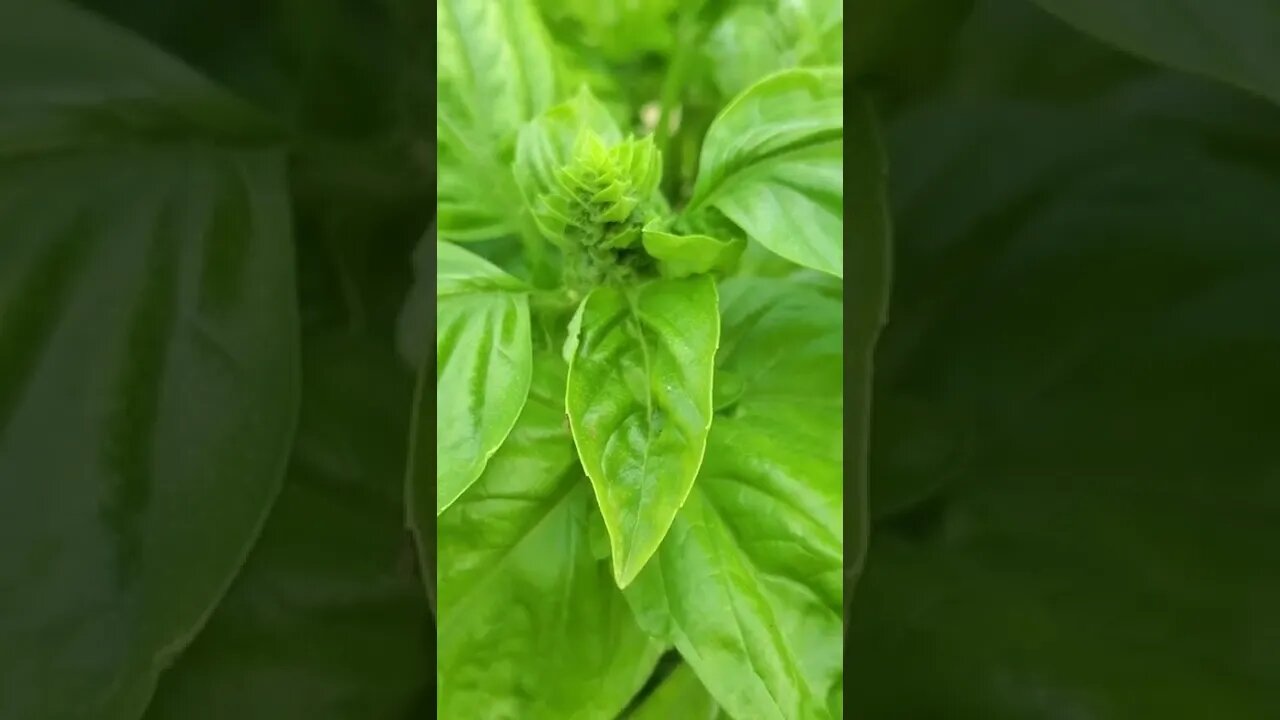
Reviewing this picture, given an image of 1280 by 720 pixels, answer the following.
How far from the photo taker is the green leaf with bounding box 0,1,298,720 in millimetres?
334

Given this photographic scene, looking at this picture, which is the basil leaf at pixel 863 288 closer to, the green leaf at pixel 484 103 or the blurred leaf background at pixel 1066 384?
the blurred leaf background at pixel 1066 384

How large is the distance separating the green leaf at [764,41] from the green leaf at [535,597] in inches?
5.5

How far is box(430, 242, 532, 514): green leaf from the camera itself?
33 centimetres

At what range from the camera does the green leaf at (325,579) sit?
13.5 inches

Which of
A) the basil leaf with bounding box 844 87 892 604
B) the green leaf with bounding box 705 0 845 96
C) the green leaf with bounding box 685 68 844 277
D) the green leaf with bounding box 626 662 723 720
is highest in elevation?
the green leaf with bounding box 705 0 845 96

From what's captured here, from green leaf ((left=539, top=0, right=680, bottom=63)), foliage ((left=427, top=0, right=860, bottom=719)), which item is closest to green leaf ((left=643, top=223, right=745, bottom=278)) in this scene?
foliage ((left=427, top=0, right=860, bottom=719))

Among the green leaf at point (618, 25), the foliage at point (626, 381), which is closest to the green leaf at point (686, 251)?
the foliage at point (626, 381)

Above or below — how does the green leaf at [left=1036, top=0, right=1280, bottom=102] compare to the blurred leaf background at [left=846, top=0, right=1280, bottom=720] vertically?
above

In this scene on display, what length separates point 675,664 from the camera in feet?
1.23

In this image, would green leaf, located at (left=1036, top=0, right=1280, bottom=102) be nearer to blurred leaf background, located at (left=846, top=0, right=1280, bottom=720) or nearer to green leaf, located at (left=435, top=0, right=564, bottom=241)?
blurred leaf background, located at (left=846, top=0, right=1280, bottom=720)

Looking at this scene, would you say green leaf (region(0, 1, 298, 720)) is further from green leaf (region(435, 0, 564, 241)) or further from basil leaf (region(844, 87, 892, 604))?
basil leaf (region(844, 87, 892, 604))

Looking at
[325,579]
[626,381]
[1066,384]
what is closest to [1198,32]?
[1066,384]

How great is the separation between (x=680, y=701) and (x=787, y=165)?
200 millimetres

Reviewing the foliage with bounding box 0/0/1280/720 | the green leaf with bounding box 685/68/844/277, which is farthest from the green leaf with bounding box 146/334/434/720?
the green leaf with bounding box 685/68/844/277
